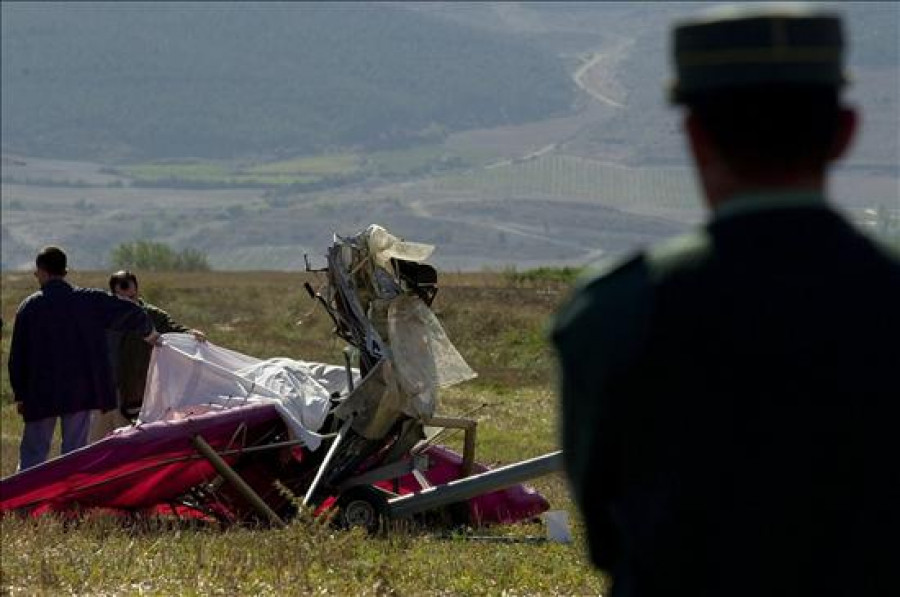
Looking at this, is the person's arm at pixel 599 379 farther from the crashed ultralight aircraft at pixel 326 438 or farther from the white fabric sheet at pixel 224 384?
the white fabric sheet at pixel 224 384

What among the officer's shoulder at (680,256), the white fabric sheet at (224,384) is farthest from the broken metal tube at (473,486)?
the officer's shoulder at (680,256)

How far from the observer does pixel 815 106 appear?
127 inches

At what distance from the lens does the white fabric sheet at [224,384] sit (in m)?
12.2

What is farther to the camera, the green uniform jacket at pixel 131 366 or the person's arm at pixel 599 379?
the green uniform jacket at pixel 131 366

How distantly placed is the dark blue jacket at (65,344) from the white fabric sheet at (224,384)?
310 millimetres

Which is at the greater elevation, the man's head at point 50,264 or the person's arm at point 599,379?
the person's arm at point 599,379

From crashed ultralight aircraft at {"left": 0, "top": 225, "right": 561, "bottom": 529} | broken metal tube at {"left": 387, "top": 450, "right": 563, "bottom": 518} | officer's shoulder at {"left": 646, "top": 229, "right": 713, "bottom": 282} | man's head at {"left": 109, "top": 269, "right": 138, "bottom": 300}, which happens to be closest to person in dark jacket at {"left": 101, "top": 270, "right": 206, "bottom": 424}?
man's head at {"left": 109, "top": 269, "right": 138, "bottom": 300}

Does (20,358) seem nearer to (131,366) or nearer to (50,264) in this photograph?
(50,264)

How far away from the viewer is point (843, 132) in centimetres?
327

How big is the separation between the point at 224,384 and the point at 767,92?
9.57 metres

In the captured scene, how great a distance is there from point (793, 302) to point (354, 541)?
6269 mm

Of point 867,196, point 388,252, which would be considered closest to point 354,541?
point 388,252

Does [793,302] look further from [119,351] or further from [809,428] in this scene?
[119,351]

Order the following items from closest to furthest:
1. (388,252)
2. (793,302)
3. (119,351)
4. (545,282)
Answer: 1. (793,302)
2. (388,252)
3. (119,351)
4. (545,282)
